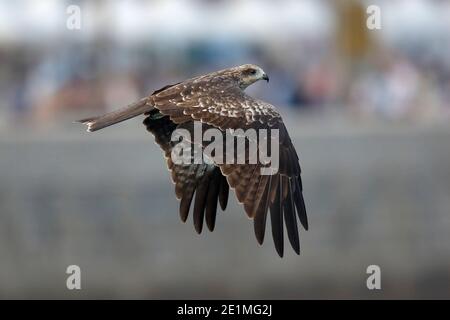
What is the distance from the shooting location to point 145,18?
910 inches

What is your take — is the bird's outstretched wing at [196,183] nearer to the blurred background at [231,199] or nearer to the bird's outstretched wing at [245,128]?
the bird's outstretched wing at [245,128]

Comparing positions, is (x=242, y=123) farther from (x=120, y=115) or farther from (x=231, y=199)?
(x=231, y=199)

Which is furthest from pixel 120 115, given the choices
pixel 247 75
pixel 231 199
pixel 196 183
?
pixel 231 199

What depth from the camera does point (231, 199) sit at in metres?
21.5

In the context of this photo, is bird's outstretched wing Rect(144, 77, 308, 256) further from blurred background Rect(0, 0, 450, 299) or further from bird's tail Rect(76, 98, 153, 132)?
blurred background Rect(0, 0, 450, 299)

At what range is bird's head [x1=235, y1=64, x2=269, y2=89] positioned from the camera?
47.1 ft

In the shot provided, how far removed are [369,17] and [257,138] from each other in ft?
30.4

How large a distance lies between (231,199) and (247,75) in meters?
7.11

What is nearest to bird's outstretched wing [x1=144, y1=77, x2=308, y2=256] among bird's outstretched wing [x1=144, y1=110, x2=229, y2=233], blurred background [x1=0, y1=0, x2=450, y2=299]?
bird's outstretched wing [x1=144, y1=110, x2=229, y2=233]

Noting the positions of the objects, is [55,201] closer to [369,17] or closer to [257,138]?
[369,17]

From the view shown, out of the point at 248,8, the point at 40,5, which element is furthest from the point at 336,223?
the point at 40,5

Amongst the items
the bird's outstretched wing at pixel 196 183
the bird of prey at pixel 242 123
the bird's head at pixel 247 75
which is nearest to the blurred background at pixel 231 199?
the bird's head at pixel 247 75

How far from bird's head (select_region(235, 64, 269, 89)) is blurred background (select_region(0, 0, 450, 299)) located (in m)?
6.83
